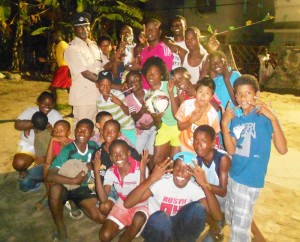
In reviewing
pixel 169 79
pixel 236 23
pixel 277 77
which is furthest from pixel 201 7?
pixel 169 79

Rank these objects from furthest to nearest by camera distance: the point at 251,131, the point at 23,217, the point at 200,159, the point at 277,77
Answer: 1. the point at 277,77
2. the point at 23,217
3. the point at 200,159
4. the point at 251,131

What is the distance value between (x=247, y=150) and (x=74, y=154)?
1897mm

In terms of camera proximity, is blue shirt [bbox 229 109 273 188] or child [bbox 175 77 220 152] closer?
blue shirt [bbox 229 109 273 188]

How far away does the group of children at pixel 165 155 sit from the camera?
2834mm

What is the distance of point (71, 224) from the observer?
12.1 feet

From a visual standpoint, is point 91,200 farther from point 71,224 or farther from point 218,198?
point 218,198

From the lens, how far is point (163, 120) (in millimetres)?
3871

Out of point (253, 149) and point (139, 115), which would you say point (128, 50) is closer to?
point (139, 115)

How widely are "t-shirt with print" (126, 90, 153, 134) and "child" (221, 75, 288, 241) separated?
4.74ft

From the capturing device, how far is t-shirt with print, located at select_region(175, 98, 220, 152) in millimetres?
3482

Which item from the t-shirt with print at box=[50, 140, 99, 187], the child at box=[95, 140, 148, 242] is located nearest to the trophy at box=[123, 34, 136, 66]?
the t-shirt with print at box=[50, 140, 99, 187]

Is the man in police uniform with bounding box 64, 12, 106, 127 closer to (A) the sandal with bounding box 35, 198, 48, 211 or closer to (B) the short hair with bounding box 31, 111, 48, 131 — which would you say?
(B) the short hair with bounding box 31, 111, 48, 131

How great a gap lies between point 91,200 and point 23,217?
966 millimetres

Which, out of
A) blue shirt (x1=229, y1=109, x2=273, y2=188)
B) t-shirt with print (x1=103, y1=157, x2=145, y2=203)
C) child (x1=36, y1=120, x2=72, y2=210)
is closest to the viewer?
blue shirt (x1=229, y1=109, x2=273, y2=188)
